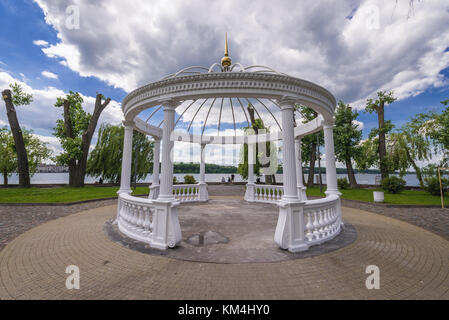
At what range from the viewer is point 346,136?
18.5 m

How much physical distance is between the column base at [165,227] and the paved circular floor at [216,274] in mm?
479

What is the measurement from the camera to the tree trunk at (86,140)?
18203mm

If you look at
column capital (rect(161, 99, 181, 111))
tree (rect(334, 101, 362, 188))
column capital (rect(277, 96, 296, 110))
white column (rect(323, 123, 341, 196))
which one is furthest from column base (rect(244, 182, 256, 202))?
tree (rect(334, 101, 362, 188))

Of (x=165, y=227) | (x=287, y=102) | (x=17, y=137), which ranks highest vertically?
(x=17, y=137)

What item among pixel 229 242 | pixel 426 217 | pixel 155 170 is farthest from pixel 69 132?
pixel 426 217

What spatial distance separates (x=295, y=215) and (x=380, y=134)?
19668 mm

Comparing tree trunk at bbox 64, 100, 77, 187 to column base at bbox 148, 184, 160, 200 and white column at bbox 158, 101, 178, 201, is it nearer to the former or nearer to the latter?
column base at bbox 148, 184, 160, 200

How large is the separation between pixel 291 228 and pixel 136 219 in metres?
4.01

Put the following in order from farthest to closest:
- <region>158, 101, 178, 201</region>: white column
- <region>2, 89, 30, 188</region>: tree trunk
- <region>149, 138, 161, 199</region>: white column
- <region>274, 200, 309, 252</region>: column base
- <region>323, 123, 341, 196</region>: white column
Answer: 1. <region>2, 89, 30, 188</region>: tree trunk
2. <region>149, 138, 161, 199</region>: white column
3. <region>323, 123, 341, 196</region>: white column
4. <region>158, 101, 178, 201</region>: white column
5. <region>274, 200, 309, 252</region>: column base

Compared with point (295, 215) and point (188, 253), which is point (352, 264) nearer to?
point (295, 215)

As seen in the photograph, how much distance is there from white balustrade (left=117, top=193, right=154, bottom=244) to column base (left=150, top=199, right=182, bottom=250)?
251 millimetres

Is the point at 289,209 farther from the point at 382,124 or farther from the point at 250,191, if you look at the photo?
the point at 382,124

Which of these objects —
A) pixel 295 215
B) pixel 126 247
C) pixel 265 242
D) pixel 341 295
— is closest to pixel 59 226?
pixel 126 247

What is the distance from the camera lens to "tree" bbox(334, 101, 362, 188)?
1886 centimetres
